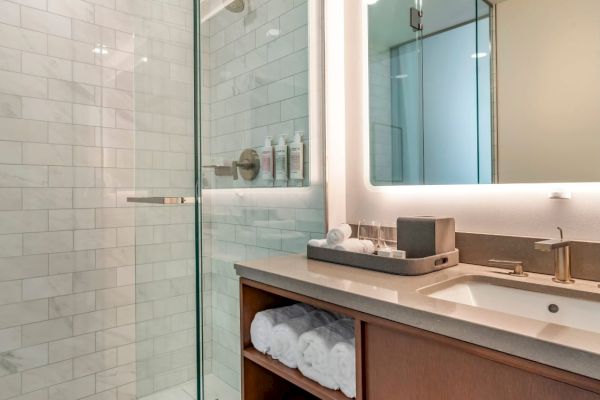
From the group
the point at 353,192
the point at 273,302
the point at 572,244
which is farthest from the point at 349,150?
the point at 572,244

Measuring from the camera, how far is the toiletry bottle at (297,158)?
5.70 feet

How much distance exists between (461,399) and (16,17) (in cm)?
230

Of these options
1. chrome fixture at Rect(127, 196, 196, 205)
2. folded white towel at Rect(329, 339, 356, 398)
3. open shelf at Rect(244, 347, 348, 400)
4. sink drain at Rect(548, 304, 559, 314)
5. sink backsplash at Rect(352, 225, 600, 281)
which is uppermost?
chrome fixture at Rect(127, 196, 196, 205)

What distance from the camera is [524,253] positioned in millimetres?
1144

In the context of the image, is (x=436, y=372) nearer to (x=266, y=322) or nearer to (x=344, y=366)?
(x=344, y=366)

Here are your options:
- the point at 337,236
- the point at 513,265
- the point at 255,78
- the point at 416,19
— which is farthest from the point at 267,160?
the point at 513,265

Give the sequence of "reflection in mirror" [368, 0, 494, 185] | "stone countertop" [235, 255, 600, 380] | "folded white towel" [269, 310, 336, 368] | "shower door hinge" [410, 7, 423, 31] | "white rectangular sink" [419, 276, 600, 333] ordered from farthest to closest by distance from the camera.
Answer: "shower door hinge" [410, 7, 423, 31]
"reflection in mirror" [368, 0, 494, 185]
"folded white towel" [269, 310, 336, 368]
"white rectangular sink" [419, 276, 600, 333]
"stone countertop" [235, 255, 600, 380]

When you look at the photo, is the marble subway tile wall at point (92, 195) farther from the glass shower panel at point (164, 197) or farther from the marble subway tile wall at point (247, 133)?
the marble subway tile wall at point (247, 133)

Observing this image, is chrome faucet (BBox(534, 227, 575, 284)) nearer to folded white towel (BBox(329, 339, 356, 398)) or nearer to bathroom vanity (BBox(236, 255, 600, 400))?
bathroom vanity (BBox(236, 255, 600, 400))

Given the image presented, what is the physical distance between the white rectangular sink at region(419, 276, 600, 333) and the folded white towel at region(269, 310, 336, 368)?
15.9 inches

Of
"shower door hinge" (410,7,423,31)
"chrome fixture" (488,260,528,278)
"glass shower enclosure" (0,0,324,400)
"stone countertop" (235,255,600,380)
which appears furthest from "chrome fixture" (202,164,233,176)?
"chrome fixture" (488,260,528,278)

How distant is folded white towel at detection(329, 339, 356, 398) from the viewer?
971 millimetres

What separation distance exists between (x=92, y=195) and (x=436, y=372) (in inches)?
73.6

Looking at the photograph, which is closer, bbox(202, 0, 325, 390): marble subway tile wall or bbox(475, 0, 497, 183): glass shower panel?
bbox(475, 0, 497, 183): glass shower panel
